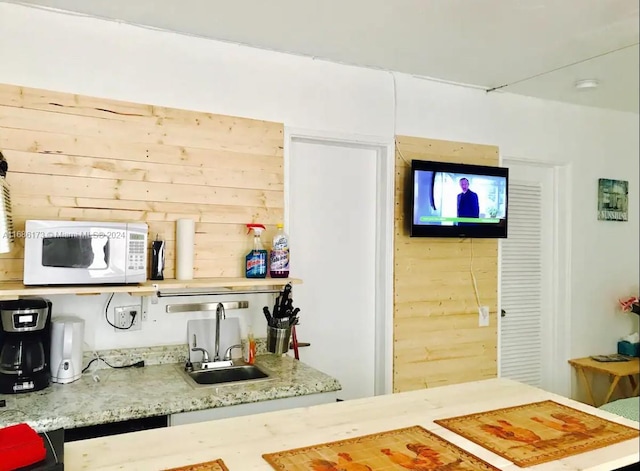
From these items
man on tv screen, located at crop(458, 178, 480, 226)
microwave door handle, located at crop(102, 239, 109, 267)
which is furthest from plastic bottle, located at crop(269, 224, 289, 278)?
man on tv screen, located at crop(458, 178, 480, 226)

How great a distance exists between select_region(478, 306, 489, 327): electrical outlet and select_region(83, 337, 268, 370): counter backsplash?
80.7 inches

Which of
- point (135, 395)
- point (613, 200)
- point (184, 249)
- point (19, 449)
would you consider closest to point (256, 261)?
point (184, 249)

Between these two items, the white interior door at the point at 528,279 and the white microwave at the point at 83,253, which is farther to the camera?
the white interior door at the point at 528,279

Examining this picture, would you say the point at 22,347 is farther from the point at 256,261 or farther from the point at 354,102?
the point at 354,102

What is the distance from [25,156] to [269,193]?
121cm

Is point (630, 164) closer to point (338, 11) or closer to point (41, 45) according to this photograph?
point (338, 11)

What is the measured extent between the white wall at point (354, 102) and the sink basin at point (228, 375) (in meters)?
0.38

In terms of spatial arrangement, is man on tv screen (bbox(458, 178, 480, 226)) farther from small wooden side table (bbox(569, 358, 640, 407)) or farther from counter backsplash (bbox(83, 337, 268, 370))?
counter backsplash (bbox(83, 337, 268, 370))

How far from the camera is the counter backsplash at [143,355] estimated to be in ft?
8.70

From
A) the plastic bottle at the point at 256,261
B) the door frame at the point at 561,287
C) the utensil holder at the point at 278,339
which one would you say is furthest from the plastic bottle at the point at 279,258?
→ the door frame at the point at 561,287

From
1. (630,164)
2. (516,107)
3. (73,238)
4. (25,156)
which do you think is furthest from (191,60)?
(630,164)

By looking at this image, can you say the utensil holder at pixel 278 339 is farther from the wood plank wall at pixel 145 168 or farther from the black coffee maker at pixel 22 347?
the black coffee maker at pixel 22 347

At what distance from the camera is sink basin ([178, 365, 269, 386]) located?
2.69m

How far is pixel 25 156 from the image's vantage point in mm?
2514
